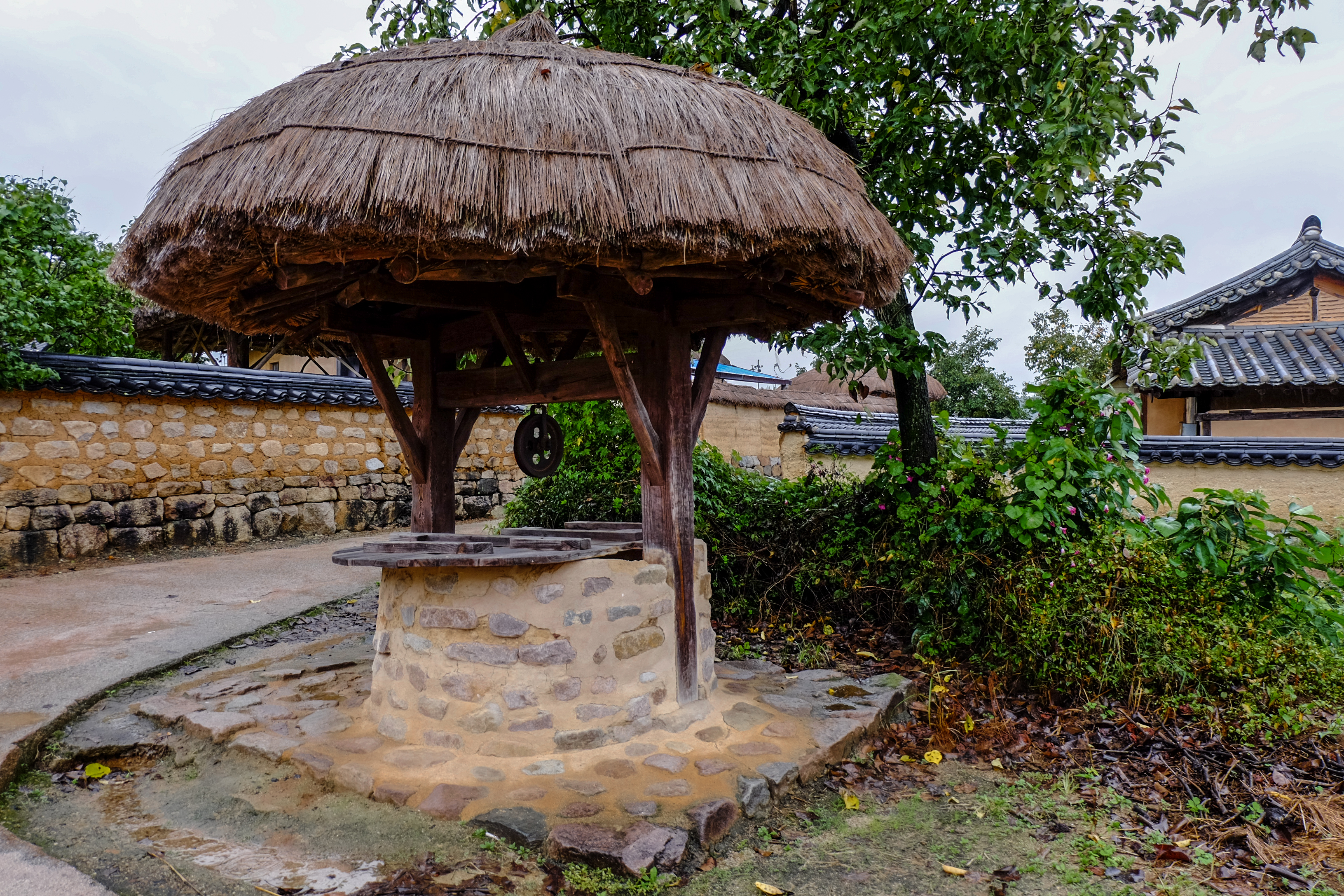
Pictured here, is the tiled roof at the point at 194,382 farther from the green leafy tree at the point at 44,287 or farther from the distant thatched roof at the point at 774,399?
the distant thatched roof at the point at 774,399

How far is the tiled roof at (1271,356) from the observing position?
8.38 m

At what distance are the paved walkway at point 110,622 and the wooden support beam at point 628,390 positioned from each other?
2312 mm

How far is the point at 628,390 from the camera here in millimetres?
3381

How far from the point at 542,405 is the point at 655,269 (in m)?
1.52

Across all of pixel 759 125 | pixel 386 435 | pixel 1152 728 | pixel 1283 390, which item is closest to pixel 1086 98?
pixel 759 125

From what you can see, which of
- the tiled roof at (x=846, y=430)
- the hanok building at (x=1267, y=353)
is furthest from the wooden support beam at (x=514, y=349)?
the hanok building at (x=1267, y=353)

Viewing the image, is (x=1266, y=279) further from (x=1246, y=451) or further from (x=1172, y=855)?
(x=1172, y=855)

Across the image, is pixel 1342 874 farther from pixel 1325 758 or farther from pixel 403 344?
pixel 403 344

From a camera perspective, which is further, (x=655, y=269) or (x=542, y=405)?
(x=542, y=405)

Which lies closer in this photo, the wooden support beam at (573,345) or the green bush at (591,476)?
the wooden support beam at (573,345)

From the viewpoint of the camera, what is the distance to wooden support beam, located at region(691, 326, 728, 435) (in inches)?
145

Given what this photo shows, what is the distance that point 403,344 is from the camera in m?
4.30

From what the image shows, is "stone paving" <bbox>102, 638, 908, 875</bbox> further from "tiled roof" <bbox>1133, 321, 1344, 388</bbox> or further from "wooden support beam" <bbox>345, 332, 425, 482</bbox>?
"tiled roof" <bbox>1133, 321, 1344, 388</bbox>

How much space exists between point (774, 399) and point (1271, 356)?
5867 mm
